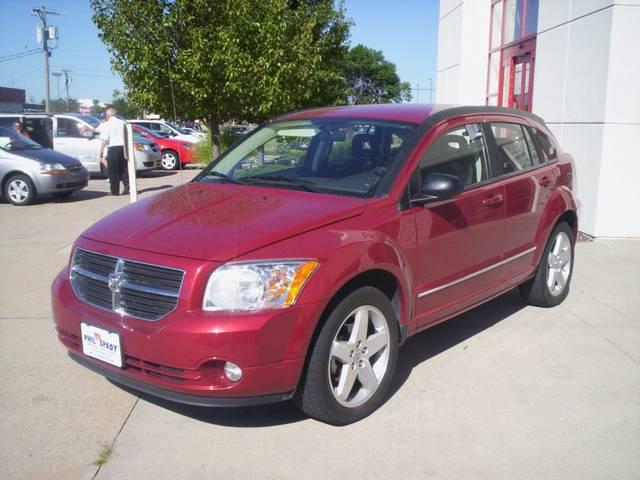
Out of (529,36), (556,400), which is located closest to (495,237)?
(556,400)

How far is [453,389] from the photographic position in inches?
162

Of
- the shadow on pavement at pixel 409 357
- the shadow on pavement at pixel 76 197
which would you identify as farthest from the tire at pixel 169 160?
the shadow on pavement at pixel 409 357

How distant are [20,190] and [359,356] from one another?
10694 mm

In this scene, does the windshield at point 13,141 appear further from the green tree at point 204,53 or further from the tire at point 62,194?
the green tree at point 204,53

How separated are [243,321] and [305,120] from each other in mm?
2261

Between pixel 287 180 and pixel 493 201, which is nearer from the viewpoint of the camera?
pixel 287 180

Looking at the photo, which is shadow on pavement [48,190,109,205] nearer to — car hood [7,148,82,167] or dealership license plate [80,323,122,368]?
car hood [7,148,82,167]

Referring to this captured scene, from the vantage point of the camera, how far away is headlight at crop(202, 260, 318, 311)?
10.3 feet

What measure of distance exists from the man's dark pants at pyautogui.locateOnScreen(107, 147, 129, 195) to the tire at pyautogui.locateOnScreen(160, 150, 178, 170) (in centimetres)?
700

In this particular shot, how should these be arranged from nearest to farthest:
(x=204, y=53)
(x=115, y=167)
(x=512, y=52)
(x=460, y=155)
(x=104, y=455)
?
(x=104, y=455) → (x=460, y=155) → (x=204, y=53) → (x=512, y=52) → (x=115, y=167)

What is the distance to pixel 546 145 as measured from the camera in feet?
18.6

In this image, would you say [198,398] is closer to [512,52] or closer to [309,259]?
[309,259]

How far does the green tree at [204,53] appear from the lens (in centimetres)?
1141

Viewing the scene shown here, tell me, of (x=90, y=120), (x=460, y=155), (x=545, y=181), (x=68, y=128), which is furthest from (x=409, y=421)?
(x=90, y=120)
